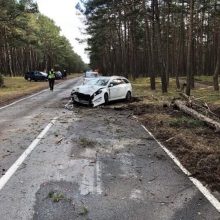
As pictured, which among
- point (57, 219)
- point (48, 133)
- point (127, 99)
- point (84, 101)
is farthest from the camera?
point (127, 99)

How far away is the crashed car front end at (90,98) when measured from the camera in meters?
21.3

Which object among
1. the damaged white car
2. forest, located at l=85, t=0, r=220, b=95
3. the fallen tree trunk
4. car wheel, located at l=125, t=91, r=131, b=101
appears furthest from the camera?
forest, located at l=85, t=0, r=220, b=95

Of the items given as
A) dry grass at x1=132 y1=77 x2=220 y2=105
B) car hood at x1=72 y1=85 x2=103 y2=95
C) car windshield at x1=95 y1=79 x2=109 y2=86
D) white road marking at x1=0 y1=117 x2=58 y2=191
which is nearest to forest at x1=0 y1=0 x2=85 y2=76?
dry grass at x1=132 y1=77 x2=220 y2=105

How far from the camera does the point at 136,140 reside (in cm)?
1180

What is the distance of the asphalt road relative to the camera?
5.98 m

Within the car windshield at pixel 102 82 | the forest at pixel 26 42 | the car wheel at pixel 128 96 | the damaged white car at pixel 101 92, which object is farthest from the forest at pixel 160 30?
the forest at pixel 26 42

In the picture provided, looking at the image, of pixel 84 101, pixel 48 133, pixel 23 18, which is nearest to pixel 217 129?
pixel 48 133

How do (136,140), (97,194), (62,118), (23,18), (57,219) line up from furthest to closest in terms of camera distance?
(23,18) < (62,118) < (136,140) < (97,194) < (57,219)

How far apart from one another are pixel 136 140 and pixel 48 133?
274 centimetres

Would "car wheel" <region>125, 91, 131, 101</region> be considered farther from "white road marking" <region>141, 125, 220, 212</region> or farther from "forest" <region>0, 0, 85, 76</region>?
"forest" <region>0, 0, 85, 76</region>

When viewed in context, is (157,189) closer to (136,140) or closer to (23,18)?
(136,140)

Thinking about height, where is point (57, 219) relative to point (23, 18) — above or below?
below

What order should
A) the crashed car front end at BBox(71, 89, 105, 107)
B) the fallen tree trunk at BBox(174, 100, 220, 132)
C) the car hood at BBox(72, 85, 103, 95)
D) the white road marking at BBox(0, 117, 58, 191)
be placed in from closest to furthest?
the white road marking at BBox(0, 117, 58, 191) → the fallen tree trunk at BBox(174, 100, 220, 132) → the crashed car front end at BBox(71, 89, 105, 107) → the car hood at BBox(72, 85, 103, 95)

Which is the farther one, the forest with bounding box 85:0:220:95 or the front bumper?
the forest with bounding box 85:0:220:95
